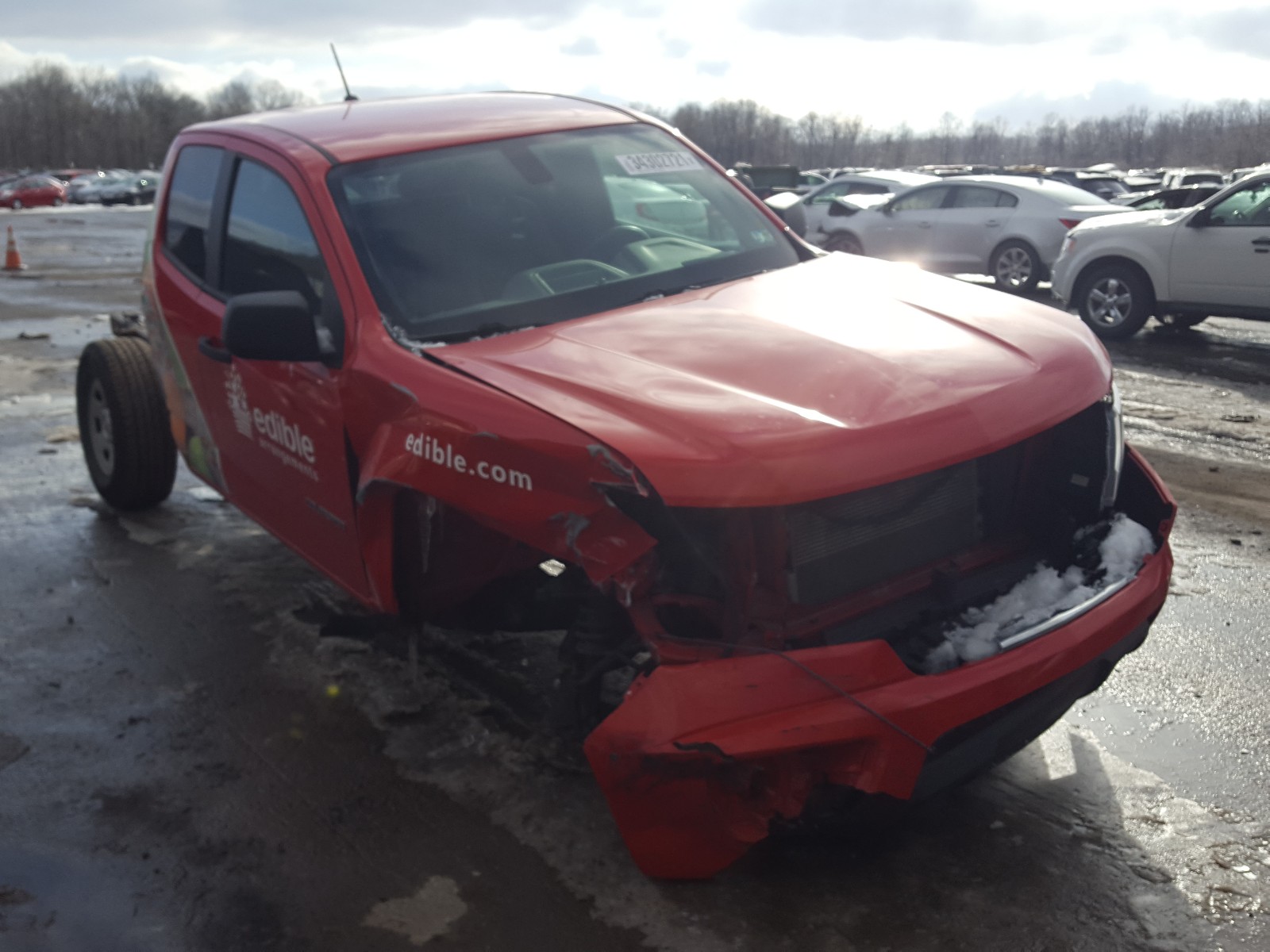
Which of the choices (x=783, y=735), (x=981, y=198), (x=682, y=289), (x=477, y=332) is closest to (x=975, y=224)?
(x=981, y=198)

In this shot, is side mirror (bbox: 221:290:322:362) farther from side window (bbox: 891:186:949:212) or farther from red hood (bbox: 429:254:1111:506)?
side window (bbox: 891:186:949:212)

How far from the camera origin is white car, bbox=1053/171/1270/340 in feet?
32.4

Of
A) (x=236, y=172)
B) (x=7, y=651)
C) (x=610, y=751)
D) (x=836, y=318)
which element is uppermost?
(x=236, y=172)

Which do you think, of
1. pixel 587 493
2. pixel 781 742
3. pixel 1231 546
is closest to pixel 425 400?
pixel 587 493

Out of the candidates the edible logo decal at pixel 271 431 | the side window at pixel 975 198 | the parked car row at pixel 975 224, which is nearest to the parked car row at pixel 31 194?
the parked car row at pixel 975 224

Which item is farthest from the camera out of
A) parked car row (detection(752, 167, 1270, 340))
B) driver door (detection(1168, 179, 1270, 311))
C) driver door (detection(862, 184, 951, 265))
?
driver door (detection(862, 184, 951, 265))

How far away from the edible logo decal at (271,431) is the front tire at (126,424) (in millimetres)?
1601

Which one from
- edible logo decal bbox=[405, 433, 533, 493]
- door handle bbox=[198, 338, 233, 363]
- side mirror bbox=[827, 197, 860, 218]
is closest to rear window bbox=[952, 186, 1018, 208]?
side mirror bbox=[827, 197, 860, 218]

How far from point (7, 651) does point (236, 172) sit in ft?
6.34

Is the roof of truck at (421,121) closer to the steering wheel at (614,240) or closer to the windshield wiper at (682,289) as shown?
the steering wheel at (614,240)

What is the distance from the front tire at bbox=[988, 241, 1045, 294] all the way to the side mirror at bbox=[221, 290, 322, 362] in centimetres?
1180

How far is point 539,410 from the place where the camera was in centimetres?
266

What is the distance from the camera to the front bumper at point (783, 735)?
2.38 metres

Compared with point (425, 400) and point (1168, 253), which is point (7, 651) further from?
point (1168, 253)
